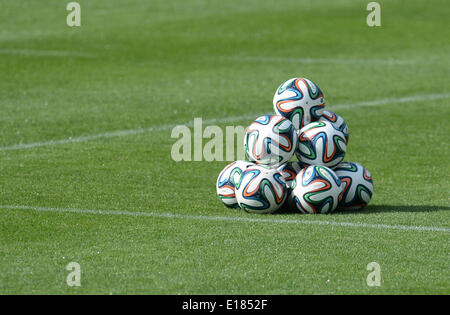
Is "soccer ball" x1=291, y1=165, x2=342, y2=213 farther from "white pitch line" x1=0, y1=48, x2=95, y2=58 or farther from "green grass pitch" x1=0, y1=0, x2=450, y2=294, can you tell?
"white pitch line" x1=0, y1=48, x2=95, y2=58

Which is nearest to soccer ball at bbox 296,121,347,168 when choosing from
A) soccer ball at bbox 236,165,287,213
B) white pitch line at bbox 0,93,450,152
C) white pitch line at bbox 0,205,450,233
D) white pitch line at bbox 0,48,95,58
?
soccer ball at bbox 236,165,287,213

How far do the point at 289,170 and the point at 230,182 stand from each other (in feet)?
2.17

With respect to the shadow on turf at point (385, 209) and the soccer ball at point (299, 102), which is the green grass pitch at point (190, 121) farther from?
the soccer ball at point (299, 102)

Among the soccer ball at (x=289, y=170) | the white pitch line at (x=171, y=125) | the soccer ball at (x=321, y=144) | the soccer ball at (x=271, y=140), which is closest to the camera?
the soccer ball at (x=271, y=140)

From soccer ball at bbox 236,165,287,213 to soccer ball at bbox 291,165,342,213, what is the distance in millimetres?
173

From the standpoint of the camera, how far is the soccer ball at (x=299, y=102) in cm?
981

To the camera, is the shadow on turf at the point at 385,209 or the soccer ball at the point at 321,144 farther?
the shadow on turf at the point at 385,209

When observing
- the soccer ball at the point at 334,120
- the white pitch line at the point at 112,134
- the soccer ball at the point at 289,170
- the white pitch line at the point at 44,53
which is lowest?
the soccer ball at the point at 289,170

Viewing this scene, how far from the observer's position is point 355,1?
99.9 ft

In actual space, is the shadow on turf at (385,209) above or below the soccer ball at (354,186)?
below

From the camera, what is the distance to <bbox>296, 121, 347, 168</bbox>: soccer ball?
9617mm

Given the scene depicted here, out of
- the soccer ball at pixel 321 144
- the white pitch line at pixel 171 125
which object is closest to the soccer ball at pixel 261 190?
the soccer ball at pixel 321 144

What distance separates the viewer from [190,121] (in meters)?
15.7

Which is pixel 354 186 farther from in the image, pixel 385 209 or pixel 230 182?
pixel 230 182
